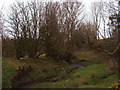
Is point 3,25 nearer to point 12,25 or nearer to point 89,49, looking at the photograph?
point 12,25

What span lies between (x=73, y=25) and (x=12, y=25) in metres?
15.5

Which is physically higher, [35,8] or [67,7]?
[67,7]

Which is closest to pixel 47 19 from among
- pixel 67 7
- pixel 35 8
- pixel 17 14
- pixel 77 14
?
pixel 35 8

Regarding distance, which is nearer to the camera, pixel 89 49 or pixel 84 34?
pixel 89 49

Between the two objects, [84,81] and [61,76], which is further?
[61,76]

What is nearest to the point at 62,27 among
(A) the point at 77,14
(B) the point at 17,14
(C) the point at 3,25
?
(B) the point at 17,14

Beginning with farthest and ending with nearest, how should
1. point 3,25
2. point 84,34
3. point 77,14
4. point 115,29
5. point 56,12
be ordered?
point 84,34, point 77,14, point 56,12, point 3,25, point 115,29

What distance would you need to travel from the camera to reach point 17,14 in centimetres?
2839

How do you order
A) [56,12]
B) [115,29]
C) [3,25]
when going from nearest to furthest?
[115,29], [3,25], [56,12]

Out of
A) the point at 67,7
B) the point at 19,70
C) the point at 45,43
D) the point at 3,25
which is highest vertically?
the point at 67,7

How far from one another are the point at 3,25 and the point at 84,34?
2858 cm

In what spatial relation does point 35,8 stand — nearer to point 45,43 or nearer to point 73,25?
point 45,43

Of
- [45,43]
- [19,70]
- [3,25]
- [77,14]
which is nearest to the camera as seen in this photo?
[19,70]

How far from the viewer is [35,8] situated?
29.4 m
